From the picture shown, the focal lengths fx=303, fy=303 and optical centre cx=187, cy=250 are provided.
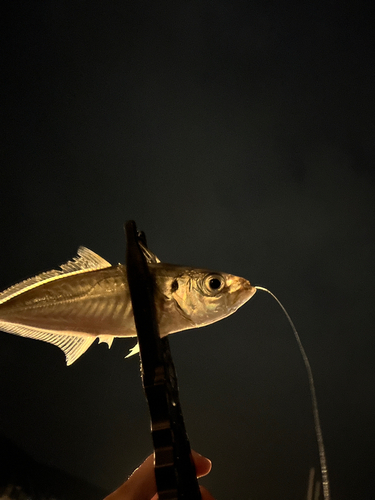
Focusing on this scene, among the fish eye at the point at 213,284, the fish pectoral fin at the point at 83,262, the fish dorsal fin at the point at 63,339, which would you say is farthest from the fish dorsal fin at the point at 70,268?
the fish eye at the point at 213,284

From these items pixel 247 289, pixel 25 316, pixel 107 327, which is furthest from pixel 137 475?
pixel 247 289

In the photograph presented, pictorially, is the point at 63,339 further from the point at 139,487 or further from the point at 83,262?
the point at 139,487

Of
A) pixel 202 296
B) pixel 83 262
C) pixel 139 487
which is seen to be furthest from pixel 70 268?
pixel 139 487

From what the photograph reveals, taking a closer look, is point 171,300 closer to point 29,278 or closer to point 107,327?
point 107,327

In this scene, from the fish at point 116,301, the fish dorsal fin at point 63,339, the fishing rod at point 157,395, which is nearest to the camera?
the fishing rod at point 157,395

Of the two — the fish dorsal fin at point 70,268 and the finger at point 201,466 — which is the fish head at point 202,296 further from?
the finger at point 201,466

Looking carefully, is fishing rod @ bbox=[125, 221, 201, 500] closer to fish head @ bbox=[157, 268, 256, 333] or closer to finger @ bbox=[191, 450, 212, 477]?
fish head @ bbox=[157, 268, 256, 333]

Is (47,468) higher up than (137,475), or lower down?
lower down
